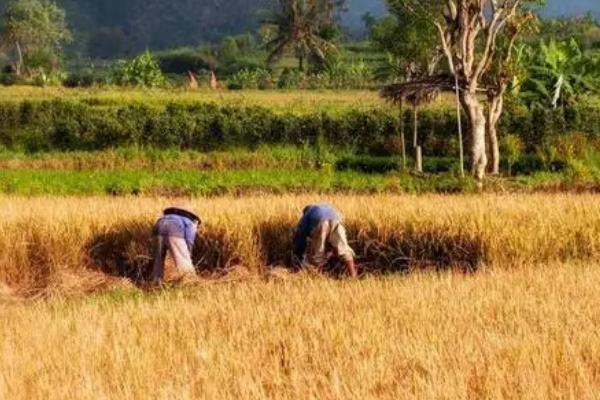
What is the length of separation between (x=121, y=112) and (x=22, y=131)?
3.29m

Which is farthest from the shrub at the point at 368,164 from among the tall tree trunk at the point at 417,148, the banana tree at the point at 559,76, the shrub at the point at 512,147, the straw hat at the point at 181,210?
the straw hat at the point at 181,210

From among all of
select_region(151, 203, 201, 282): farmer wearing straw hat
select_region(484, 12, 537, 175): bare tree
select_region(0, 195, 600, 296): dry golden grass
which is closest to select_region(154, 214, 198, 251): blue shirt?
select_region(151, 203, 201, 282): farmer wearing straw hat

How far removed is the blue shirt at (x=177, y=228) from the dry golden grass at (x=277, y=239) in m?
0.68

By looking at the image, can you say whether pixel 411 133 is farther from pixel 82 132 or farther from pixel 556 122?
pixel 82 132

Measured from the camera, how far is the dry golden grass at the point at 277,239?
424 inches

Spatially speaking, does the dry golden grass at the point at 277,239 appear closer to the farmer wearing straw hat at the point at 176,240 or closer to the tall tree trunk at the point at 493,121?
the farmer wearing straw hat at the point at 176,240

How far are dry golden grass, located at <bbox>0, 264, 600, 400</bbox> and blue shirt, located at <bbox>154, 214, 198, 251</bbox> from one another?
7.94 feet

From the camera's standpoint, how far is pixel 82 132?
27109 mm

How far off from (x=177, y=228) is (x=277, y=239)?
166 centimetres

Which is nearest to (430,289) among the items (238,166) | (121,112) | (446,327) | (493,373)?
(446,327)

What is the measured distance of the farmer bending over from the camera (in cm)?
1061

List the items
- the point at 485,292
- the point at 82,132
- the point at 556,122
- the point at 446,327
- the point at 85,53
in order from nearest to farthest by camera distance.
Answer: the point at 446,327, the point at 485,292, the point at 556,122, the point at 82,132, the point at 85,53

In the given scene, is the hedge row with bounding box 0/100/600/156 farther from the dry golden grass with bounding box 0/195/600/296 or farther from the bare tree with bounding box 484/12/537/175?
the dry golden grass with bounding box 0/195/600/296

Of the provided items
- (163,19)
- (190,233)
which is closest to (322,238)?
(190,233)
